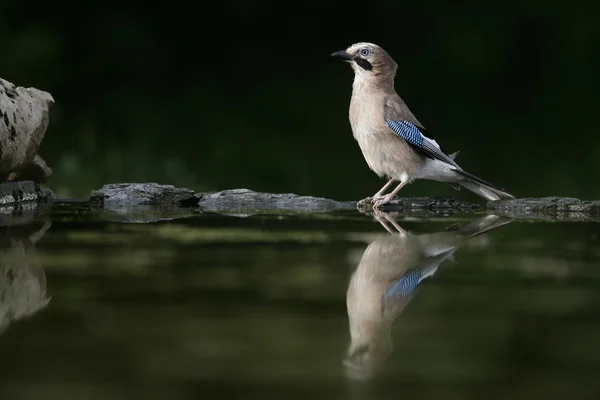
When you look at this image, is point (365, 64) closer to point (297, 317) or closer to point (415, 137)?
point (415, 137)

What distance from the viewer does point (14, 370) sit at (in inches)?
46.8

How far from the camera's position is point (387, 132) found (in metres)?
3.87

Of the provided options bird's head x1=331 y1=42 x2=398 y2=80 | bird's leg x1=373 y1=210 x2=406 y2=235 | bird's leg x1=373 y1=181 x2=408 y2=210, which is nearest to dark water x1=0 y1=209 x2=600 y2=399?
bird's leg x1=373 y1=210 x2=406 y2=235

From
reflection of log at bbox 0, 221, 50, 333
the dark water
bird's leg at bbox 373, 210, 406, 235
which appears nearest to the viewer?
the dark water

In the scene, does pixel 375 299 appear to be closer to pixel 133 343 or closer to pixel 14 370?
pixel 133 343

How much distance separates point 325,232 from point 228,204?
1.29 metres

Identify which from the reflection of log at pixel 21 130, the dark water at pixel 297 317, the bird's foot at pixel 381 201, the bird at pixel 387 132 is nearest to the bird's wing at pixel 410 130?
the bird at pixel 387 132

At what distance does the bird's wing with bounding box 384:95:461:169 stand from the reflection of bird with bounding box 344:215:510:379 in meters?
0.74

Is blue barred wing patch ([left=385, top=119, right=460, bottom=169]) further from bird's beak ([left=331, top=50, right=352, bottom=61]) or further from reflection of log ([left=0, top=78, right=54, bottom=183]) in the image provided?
reflection of log ([left=0, top=78, right=54, bottom=183])

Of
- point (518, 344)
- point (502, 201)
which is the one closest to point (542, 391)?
point (518, 344)

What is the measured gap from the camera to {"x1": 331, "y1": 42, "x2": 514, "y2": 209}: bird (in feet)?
12.7

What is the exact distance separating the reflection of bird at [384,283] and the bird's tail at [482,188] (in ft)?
2.73

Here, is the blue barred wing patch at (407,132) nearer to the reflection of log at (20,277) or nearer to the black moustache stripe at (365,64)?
the black moustache stripe at (365,64)

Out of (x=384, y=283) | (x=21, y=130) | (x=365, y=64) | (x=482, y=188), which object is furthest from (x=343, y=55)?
(x=384, y=283)
